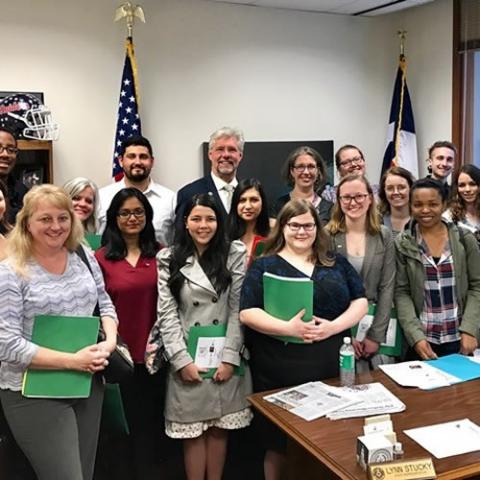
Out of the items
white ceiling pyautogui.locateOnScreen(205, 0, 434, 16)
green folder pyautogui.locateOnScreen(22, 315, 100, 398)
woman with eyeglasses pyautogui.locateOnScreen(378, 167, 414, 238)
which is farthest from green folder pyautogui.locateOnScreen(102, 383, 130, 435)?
white ceiling pyautogui.locateOnScreen(205, 0, 434, 16)

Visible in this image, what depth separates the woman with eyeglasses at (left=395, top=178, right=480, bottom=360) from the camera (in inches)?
104

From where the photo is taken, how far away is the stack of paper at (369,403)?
1961mm

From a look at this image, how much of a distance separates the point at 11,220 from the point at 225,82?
2.85 meters

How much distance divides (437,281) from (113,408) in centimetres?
155

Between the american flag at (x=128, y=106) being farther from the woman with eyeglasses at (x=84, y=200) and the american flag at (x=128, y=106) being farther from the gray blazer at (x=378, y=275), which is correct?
the gray blazer at (x=378, y=275)

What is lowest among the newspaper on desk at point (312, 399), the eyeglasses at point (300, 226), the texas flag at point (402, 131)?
the newspaper on desk at point (312, 399)

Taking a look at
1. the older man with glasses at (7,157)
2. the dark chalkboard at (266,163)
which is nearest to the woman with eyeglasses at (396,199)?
the dark chalkboard at (266,163)

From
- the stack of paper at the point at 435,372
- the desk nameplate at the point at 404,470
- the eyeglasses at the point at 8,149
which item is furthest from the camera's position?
the eyeglasses at the point at 8,149

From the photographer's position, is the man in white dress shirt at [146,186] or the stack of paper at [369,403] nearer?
the stack of paper at [369,403]

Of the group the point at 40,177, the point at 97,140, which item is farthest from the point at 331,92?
the point at 40,177

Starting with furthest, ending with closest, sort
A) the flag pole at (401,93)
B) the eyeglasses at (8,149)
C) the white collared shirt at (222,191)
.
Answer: the flag pole at (401,93) < the white collared shirt at (222,191) < the eyeglasses at (8,149)

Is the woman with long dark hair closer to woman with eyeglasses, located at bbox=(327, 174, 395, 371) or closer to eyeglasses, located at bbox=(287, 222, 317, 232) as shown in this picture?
eyeglasses, located at bbox=(287, 222, 317, 232)

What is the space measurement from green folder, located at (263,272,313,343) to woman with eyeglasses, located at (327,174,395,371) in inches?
16.9

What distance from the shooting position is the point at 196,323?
2.46m
